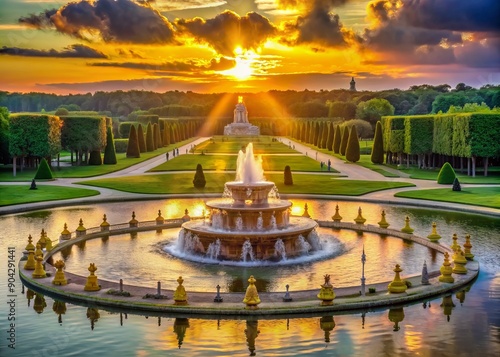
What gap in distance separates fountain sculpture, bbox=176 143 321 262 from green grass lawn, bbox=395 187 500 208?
16402 mm

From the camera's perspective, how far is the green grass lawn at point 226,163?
230ft

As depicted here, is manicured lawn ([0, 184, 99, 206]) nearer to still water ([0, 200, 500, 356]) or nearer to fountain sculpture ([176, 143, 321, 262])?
still water ([0, 200, 500, 356])

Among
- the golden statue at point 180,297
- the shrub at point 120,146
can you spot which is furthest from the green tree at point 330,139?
the golden statue at point 180,297

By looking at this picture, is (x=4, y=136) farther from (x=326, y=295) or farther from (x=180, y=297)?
(x=326, y=295)

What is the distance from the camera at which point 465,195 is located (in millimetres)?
47250

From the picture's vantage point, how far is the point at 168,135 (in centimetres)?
12288

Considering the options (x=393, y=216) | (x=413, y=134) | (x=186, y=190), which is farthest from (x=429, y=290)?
(x=413, y=134)

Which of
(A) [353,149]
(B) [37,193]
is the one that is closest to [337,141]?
(A) [353,149]

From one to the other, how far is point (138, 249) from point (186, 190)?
22.2 metres

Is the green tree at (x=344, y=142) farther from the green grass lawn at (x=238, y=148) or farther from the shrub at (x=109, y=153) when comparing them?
the shrub at (x=109, y=153)

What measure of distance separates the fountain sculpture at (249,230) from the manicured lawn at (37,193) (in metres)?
18.4

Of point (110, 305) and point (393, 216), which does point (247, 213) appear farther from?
point (393, 216)

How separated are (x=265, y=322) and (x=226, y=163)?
192ft

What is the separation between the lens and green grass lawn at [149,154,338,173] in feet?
230
